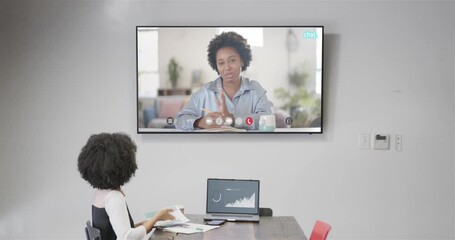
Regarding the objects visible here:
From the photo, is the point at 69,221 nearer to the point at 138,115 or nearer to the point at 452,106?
the point at 138,115

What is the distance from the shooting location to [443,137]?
5176 mm

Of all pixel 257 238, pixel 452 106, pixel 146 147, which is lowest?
pixel 257 238

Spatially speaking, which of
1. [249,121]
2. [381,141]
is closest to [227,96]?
[249,121]

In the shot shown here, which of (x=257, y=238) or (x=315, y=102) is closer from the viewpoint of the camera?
(x=257, y=238)

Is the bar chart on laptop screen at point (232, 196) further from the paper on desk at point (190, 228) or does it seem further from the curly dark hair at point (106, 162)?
the curly dark hair at point (106, 162)

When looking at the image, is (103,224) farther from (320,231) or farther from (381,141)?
(381,141)

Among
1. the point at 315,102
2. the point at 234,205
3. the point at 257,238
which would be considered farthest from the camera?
the point at 315,102

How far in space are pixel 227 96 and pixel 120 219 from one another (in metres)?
2.17

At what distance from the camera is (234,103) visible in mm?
5109

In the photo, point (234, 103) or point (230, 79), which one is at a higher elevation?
point (230, 79)

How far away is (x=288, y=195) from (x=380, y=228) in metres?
0.78

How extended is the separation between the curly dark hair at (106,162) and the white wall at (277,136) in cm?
196

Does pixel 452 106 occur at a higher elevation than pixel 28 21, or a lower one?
lower

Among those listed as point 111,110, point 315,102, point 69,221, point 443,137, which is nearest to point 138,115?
point 111,110
